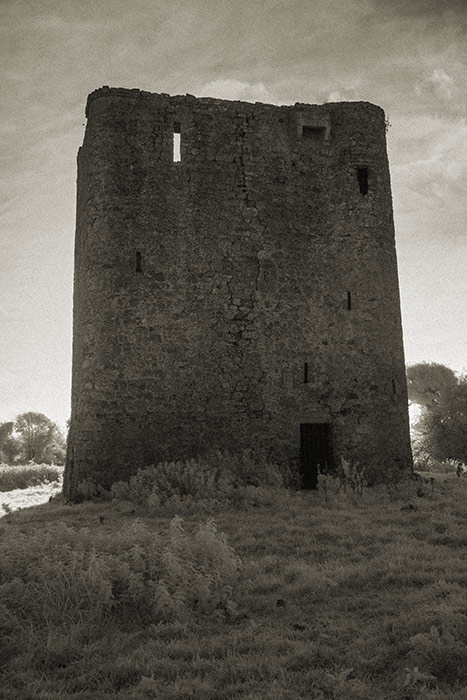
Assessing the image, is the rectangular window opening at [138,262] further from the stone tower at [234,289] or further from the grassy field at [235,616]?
the grassy field at [235,616]

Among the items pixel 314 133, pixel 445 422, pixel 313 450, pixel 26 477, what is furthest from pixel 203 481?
pixel 445 422

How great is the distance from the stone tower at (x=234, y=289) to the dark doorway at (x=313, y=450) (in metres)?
0.04

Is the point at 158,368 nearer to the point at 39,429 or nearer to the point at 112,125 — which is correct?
the point at 112,125

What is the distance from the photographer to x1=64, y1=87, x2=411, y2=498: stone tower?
557 inches

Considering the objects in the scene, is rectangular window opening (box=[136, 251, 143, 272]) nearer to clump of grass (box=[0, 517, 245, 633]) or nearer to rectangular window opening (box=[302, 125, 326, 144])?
rectangular window opening (box=[302, 125, 326, 144])

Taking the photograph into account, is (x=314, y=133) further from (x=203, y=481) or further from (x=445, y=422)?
(x=445, y=422)

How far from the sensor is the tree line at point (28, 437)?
56812 mm

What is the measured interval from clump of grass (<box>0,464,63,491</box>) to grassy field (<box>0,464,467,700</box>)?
15546 mm

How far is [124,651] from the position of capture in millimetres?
5195

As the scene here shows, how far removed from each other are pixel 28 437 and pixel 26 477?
38664 mm

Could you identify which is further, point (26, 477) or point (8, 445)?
point (8, 445)

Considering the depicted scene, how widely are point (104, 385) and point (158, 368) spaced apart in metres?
1.26

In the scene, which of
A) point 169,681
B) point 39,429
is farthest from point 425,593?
point 39,429

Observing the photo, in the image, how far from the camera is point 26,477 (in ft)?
74.9
